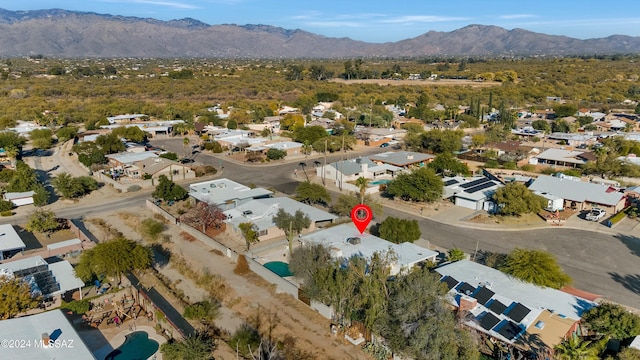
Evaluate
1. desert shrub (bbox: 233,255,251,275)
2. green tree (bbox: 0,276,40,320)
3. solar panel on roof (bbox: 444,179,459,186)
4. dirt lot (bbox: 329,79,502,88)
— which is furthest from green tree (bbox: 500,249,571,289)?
dirt lot (bbox: 329,79,502,88)

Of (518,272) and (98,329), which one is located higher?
(518,272)

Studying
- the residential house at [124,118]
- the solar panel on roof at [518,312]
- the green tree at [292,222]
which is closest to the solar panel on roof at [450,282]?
the solar panel on roof at [518,312]

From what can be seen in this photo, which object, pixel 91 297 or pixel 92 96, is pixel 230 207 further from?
pixel 92 96

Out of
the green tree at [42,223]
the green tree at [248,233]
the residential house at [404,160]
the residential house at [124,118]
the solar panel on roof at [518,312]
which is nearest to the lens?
the solar panel on roof at [518,312]

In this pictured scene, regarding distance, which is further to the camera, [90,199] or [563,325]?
[90,199]

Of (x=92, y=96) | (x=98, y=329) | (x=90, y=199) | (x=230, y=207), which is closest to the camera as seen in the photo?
(x=98, y=329)

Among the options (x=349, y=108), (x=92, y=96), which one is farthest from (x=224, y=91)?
(x=349, y=108)

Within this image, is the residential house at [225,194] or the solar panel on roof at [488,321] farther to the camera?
the residential house at [225,194]

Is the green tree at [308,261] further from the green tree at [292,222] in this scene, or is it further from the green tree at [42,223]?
the green tree at [42,223]
